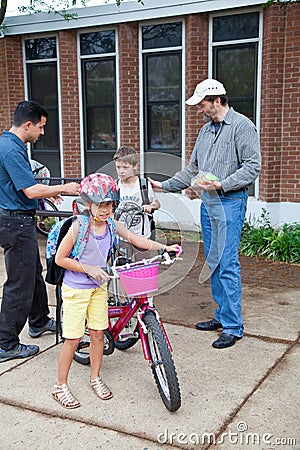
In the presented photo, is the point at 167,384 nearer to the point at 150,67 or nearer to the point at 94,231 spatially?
the point at 94,231

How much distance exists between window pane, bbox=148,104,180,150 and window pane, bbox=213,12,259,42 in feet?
4.50

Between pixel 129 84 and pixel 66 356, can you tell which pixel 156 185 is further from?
pixel 129 84

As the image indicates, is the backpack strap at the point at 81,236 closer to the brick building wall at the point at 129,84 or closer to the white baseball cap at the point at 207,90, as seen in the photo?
the white baseball cap at the point at 207,90

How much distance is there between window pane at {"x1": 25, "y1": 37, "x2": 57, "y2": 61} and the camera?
10.2 meters

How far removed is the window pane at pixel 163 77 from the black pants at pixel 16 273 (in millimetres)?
5669

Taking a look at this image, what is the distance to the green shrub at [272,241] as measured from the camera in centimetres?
728

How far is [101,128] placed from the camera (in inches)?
399

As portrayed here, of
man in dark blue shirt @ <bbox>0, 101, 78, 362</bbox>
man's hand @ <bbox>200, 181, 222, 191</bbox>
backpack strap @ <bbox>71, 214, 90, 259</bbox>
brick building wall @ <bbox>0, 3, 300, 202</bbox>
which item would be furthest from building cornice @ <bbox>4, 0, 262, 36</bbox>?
backpack strap @ <bbox>71, 214, 90, 259</bbox>

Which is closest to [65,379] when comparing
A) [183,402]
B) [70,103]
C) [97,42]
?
[183,402]

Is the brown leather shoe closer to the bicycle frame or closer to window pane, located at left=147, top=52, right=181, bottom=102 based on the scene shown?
the bicycle frame

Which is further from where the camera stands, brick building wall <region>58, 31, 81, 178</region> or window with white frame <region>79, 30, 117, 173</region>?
brick building wall <region>58, 31, 81, 178</region>

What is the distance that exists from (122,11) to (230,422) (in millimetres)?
7542

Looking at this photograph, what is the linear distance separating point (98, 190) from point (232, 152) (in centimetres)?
140

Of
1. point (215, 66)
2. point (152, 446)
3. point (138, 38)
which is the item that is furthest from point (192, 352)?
point (138, 38)
